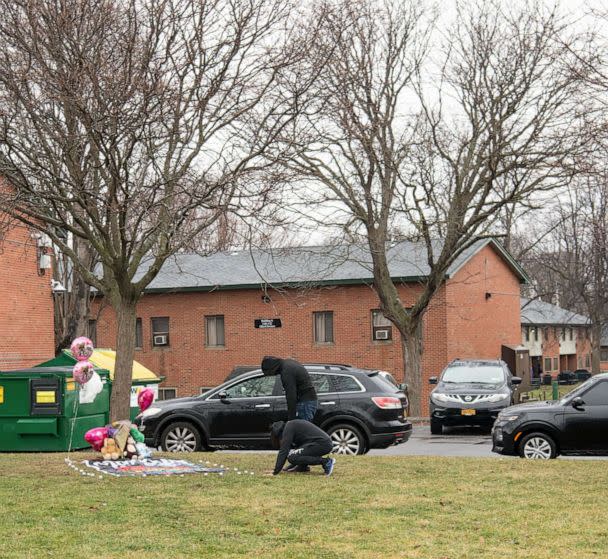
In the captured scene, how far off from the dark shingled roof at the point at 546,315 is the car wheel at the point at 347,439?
43.6 metres

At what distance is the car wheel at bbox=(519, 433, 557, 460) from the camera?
1631cm

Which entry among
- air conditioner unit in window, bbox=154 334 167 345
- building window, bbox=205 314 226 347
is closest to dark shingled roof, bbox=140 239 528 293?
building window, bbox=205 314 226 347

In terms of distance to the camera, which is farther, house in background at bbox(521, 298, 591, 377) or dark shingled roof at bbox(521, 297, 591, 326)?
dark shingled roof at bbox(521, 297, 591, 326)

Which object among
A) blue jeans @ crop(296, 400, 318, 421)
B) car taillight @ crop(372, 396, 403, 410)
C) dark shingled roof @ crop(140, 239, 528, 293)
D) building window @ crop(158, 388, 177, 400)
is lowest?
building window @ crop(158, 388, 177, 400)

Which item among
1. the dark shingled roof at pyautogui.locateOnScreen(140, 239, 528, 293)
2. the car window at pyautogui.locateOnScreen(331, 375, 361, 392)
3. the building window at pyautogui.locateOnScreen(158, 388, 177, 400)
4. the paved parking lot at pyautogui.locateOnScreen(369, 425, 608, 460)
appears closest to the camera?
the car window at pyautogui.locateOnScreen(331, 375, 361, 392)

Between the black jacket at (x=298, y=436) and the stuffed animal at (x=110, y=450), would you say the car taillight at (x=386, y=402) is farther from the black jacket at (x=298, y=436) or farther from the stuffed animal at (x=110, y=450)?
the stuffed animal at (x=110, y=450)

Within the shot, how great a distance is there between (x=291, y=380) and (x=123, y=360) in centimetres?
494

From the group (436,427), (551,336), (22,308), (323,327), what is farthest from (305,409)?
(551,336)

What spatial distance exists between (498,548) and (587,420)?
26.9ft

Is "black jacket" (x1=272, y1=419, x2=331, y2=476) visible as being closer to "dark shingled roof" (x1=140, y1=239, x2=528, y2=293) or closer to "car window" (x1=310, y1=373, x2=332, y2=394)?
"car window" (x1=310, y1=373, x2=332, y2=394)

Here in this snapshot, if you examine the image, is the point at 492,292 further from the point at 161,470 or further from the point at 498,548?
the point at 498,548

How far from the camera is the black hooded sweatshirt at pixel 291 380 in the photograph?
12.8 meters

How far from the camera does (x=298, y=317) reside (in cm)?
4041

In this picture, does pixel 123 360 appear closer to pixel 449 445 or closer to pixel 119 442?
pixel 119 442
